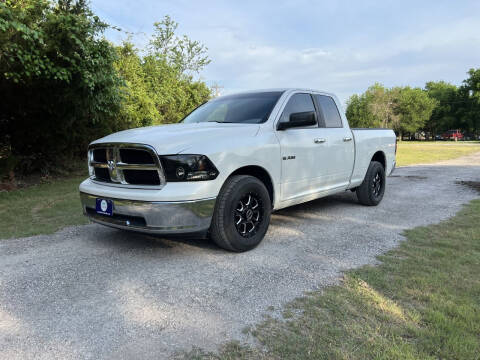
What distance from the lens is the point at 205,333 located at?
7.71 ft

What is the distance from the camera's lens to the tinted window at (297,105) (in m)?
4.55

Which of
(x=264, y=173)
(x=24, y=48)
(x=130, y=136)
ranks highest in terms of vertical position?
(x=24, y=48)

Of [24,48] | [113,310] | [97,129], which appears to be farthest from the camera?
[97,129]

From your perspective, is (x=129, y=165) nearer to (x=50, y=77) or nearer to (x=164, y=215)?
(x=164, y=215)

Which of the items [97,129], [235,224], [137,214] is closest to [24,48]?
[97,129]

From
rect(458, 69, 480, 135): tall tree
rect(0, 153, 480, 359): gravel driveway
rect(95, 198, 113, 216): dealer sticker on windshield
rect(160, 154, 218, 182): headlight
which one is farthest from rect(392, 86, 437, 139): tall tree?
rect(95, 198, 113, 216): dealer sticker on windshield

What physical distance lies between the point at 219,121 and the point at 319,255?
6.98 ft

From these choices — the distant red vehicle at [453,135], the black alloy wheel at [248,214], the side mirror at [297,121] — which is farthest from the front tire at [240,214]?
the distant red vehicle at [453,135]

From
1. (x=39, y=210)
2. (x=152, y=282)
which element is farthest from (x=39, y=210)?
(x=152, y=282)

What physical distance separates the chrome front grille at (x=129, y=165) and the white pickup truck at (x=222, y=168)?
0.01m

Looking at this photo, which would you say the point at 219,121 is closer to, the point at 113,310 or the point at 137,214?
the point at 137,214

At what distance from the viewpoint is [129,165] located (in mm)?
3594

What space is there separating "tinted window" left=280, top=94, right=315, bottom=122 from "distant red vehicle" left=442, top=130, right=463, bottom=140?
7086 centimetres

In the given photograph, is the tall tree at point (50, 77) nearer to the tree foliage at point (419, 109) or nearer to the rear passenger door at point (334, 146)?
the rear passenger door at point (334, 146)
